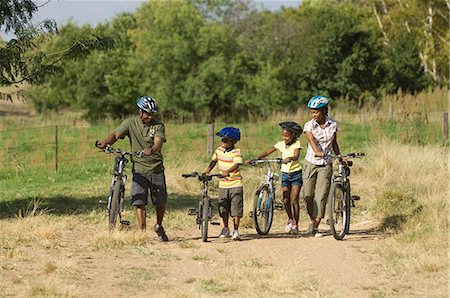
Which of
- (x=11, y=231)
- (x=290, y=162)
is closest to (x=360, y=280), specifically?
(x=290, y=162)

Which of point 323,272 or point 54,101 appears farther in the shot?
point 54,101

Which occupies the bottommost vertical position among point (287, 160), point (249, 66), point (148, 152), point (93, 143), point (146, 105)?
point (93, 143)

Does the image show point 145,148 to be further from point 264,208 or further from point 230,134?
point 264,208

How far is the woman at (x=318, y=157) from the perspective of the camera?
11.3 m

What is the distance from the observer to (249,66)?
53.5 metres

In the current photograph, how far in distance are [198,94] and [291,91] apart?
6.23 m

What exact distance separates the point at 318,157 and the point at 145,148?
2.30m

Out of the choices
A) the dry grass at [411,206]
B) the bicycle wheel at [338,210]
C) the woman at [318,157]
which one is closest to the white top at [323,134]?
the woman at [318,157]

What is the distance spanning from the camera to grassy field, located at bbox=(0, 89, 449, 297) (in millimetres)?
8641

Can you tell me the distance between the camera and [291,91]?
52.1 metres

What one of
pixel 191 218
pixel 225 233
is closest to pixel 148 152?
pixel 225 233

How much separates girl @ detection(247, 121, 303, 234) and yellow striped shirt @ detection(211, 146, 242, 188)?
1.59ft

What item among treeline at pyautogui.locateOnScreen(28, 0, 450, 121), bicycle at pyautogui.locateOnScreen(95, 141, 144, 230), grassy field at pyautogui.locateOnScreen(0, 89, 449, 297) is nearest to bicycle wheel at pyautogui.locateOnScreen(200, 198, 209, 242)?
grassy field at pyautogui.locateOnScreen(0, 89, 449, 297)

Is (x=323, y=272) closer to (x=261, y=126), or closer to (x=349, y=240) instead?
(x=349, y=240)
